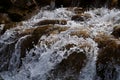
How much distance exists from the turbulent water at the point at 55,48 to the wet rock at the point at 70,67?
63 mm

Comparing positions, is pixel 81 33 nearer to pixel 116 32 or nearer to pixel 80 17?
pixel 116 32

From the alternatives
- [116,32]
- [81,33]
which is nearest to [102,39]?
[116,32]

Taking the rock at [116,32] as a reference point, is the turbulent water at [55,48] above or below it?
below

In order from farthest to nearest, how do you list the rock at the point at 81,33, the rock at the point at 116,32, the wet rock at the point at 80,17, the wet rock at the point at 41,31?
the wet rock at the point at 80,17 < the wet rock at the point at 41,31 < the rock at the point at 81,33 < the rock at the point at 116,32

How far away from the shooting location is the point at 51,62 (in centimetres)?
908

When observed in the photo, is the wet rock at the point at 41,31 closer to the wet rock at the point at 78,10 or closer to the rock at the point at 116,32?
the rock at the point at 116,32

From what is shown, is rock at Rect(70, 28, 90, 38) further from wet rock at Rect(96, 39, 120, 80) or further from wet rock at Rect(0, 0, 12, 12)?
wet rock at Rect(0, 0, 12, 12)

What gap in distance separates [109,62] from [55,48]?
5.64 ft

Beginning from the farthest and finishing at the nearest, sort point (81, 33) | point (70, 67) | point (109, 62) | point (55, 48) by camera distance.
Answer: point (81, 33)
point (55, 48)
point (70, 67)
point (109, 62)

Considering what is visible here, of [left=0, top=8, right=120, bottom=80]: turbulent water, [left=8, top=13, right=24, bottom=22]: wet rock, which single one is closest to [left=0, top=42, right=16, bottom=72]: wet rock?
[left=0, top=8, right=120, bottom=80]: turbulent water

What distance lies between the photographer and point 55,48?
929 centimetres

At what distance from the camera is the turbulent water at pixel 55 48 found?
28.7ft

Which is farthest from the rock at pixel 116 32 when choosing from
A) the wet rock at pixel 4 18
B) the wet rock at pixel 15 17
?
the wet rock at pixel 4 18

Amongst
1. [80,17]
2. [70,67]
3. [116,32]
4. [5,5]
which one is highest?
[5,5]
